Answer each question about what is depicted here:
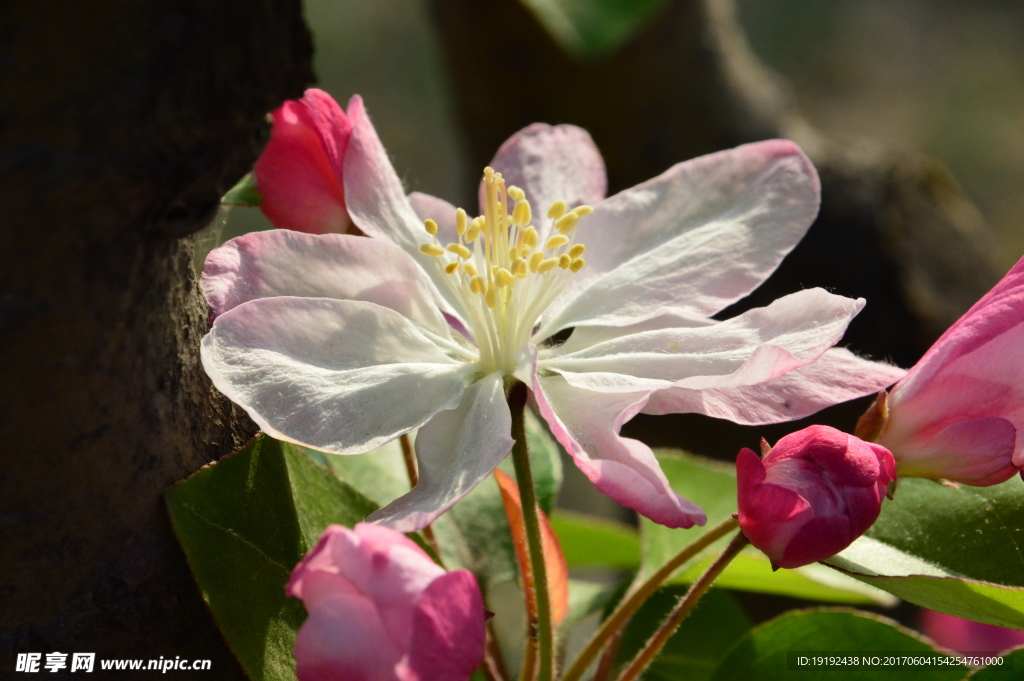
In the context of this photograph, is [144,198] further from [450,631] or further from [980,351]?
[980,351]

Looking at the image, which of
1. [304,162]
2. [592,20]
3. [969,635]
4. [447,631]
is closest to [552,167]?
[304,162]

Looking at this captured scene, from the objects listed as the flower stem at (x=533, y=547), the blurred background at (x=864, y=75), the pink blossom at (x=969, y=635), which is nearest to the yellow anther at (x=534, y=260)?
the flower stem at (x=533, y=547)

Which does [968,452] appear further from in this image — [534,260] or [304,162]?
[304,162]

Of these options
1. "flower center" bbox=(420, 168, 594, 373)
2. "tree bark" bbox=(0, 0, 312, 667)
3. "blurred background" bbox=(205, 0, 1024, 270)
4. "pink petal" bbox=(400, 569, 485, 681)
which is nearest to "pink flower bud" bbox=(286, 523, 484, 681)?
"pink petal" bbox=(400, 569, 485, 681)

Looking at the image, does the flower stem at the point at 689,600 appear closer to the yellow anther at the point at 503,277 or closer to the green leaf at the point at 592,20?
the yellow anther at the point at 503,277

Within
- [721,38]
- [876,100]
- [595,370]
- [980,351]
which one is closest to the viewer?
[980,351]

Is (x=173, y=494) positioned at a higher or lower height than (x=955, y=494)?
higher

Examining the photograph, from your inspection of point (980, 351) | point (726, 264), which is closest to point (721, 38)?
point (726, 264)
